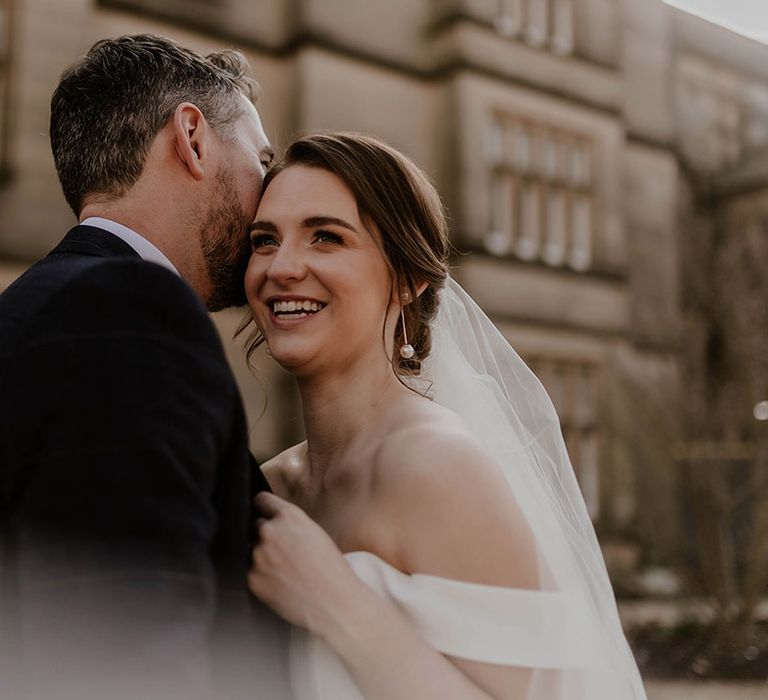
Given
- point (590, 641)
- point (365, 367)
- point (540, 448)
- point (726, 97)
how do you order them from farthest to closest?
point (726, 97), point (540, 448), point (365, 367), point (590, 641)

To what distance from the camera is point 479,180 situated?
11.5m

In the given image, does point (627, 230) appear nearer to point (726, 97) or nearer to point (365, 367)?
point (726, 97)

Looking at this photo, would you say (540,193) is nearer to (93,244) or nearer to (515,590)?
(515,590)

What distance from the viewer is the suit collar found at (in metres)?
1.80

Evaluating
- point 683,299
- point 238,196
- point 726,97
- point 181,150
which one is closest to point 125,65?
point 181,150

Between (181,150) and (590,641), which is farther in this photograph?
(590,641)

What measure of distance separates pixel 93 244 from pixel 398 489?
0.79 metres

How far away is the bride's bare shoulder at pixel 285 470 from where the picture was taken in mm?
2580

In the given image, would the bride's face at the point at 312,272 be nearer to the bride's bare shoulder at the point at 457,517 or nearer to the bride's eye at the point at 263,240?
the bride's eye at the point at 263,240

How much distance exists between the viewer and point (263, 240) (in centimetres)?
244

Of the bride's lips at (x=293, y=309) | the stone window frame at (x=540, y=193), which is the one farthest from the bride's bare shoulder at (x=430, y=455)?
the stone window frame at (x=540, y=193)

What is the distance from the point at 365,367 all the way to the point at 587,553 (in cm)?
83

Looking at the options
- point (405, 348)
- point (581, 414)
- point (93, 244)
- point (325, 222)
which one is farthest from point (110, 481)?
point (581, 414)

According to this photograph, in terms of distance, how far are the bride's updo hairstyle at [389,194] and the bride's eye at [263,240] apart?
0.47 ft
